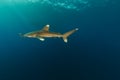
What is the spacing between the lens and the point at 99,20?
129 ft

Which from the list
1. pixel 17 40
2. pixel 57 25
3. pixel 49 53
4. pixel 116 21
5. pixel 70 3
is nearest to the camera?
pixel 70 3

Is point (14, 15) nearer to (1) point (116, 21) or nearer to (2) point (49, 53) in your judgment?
(2) point (49, 53)

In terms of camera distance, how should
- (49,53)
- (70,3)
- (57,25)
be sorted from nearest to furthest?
1. (70,3)
2. (57,25)
3. (49,53)

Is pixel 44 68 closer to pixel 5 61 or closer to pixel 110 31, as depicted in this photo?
pixel 5 61

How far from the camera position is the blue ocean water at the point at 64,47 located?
127 feet

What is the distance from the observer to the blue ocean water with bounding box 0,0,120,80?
38.8m

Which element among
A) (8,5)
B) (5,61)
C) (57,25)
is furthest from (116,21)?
(5,61)

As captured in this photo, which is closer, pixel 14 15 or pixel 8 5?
pixel 8 5

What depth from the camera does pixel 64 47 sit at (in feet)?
148

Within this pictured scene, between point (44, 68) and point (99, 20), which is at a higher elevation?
point (99, 20)

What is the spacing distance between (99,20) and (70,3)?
27.5ft

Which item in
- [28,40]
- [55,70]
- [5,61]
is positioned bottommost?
[55,70]

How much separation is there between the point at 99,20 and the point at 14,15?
14.6 metres

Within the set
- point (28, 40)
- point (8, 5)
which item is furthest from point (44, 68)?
point (8, 5)
